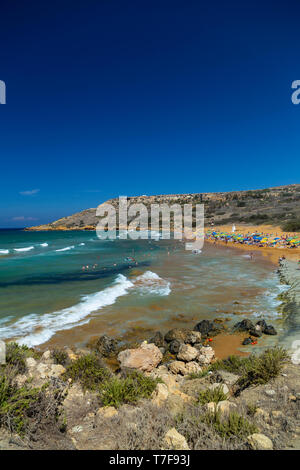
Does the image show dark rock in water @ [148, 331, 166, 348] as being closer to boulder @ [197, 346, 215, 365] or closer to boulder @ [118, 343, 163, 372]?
boulder @ [118, 343, 163, 372]

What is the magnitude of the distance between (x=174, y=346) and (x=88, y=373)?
4.12 m

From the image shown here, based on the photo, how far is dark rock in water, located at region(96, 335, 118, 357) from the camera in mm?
9335

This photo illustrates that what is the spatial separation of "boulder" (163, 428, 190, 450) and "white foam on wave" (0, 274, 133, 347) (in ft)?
28.6

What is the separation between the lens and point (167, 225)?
330 ft

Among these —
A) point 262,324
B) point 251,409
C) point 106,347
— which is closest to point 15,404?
point 251,409

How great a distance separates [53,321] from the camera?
12.7 meters

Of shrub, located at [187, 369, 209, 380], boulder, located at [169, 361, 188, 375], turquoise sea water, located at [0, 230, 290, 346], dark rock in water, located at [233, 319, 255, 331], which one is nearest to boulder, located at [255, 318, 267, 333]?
dark rock in water, located at [233, 319, 255, 331]

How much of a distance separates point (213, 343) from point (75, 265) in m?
22.6

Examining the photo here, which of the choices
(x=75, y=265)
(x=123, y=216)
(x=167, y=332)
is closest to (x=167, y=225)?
(x=123, y=216)

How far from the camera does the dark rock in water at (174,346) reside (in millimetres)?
9455

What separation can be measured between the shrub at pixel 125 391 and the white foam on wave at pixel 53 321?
663 centimetres

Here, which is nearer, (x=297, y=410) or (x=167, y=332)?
(x=297, y=410)

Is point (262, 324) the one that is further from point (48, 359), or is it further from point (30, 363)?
point (30, 363)

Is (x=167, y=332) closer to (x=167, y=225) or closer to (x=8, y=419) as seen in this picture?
(x=8, y=419)
